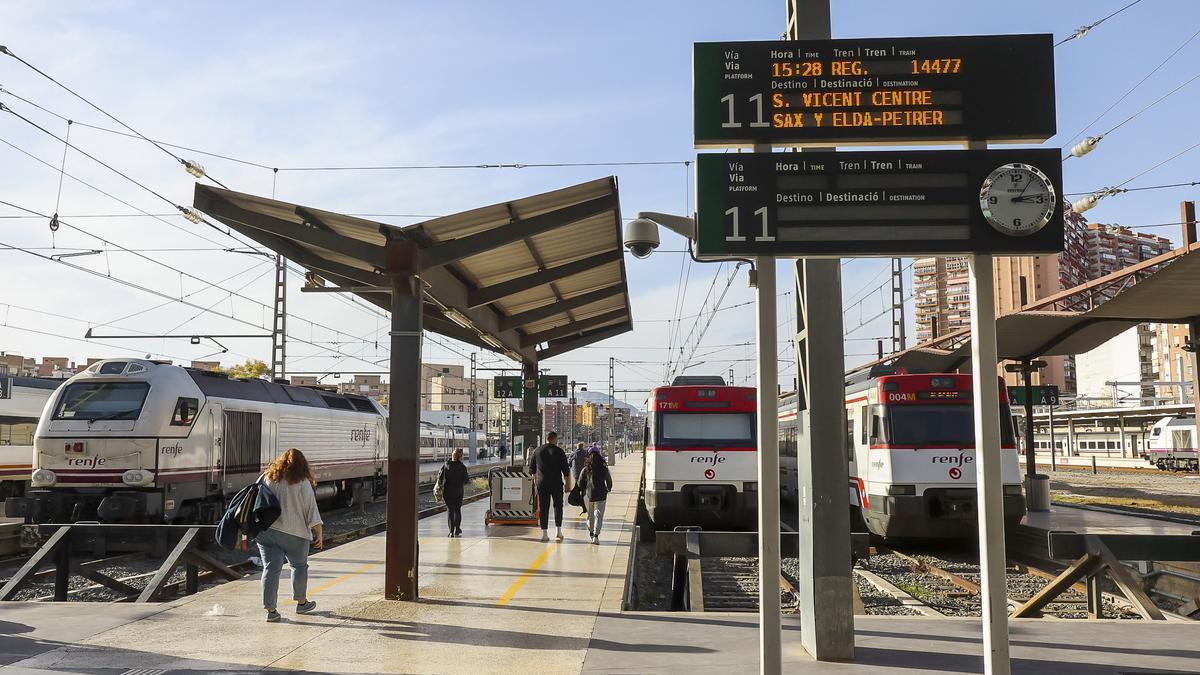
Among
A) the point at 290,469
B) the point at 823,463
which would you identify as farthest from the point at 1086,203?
the point at 290,469

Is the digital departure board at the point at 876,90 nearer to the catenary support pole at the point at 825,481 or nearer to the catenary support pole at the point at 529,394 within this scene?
the catenary support pole at the point at 825,481

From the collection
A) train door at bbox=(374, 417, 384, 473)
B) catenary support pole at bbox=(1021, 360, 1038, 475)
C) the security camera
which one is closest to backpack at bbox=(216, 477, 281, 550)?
the security camera

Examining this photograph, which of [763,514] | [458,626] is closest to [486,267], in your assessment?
[458,626]

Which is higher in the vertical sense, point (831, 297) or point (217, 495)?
point (831, 297)

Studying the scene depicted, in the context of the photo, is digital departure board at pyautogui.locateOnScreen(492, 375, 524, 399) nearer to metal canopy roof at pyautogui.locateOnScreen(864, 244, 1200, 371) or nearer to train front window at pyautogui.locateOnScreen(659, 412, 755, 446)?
train front window at pyautogui.locateOnScreen(659, 412, 755, 446)

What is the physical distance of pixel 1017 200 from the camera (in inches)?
248

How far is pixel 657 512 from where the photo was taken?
1773cm

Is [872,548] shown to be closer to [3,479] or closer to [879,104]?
[879,104]

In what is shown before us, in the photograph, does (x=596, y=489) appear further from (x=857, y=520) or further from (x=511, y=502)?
(x=857, y=520)

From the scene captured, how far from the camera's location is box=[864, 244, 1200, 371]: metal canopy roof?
15.7 metres

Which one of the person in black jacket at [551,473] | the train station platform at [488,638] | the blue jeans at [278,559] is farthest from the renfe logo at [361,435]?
the blue jeans at [278,559]

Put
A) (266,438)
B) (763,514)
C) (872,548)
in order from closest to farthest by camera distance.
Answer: (763,514), (872,548), (266,438)

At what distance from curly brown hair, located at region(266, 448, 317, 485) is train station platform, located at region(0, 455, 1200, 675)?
130 cm

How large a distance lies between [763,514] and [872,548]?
11267 mm
